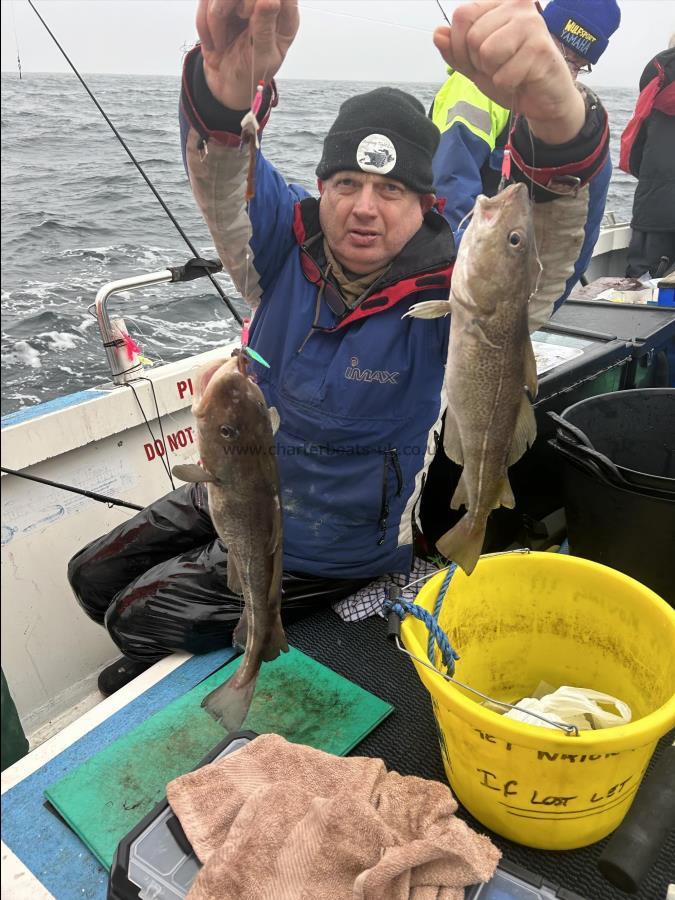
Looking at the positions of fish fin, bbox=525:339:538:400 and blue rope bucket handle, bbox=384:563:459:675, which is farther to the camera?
blue rope bucket handle, bbox=384:563:459:675

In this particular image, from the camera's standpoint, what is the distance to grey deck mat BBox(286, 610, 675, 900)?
5.89 ft

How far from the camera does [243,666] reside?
1682 millimetres

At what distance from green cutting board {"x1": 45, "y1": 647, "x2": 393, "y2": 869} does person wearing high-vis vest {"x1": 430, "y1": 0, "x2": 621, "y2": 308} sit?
1.80 metres

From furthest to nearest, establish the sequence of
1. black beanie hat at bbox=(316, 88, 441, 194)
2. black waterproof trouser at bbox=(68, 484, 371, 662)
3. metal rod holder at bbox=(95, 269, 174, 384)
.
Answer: metal rod holder at bbox=(95, 269, 174, 384), black waterproof trouser at bbox=(68, 484, 371, 662), black beanie hat at bbox=(316, 88, 441, 194)

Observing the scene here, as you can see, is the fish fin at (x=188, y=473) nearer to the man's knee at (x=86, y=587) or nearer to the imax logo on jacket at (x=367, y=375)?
the imax logo on jacket at (x=367, y=375)

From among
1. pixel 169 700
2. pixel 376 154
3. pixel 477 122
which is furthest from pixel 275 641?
pixel 477 122

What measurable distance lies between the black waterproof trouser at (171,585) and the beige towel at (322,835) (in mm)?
853

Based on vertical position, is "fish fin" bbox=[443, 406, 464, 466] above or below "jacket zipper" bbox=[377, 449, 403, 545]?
above

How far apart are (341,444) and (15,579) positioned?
6.64 feet

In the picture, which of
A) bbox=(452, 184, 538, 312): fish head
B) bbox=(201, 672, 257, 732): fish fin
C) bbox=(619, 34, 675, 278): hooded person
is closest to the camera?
bbox=(452, 184, 538, 312): fish head

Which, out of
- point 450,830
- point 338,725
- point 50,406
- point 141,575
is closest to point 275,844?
point 450,830

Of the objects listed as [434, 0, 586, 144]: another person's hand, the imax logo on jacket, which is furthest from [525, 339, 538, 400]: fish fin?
the imax logo on jacket

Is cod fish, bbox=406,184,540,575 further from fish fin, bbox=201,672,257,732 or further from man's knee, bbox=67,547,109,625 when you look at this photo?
man's knee, bbox=67,547,109,625

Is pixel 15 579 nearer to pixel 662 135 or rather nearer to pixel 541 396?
pixel 541 396
